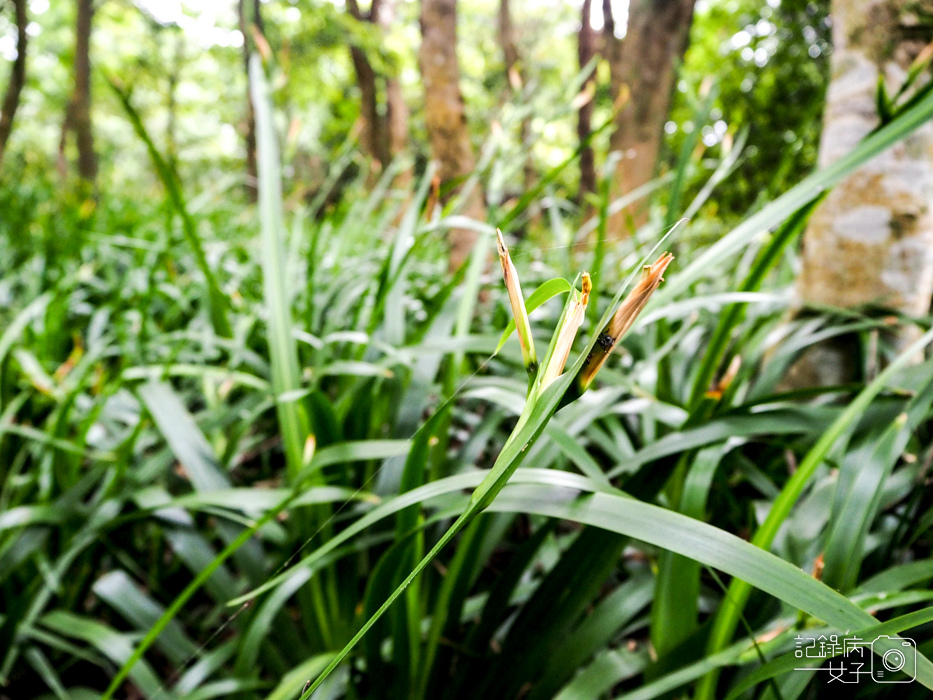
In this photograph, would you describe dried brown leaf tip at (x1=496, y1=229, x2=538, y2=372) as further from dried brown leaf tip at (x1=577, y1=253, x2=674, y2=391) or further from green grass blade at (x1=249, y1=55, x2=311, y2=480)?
green grass blade at (x1=249, y1=55, x2=311, y2=480)

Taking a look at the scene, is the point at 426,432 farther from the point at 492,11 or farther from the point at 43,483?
the point at 492,11

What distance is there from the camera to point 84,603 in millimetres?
726

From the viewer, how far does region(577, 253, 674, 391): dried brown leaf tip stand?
19cm

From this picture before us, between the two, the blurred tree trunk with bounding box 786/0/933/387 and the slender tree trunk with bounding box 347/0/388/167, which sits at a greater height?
the slender tree trunk with bounding box 347/0/388/167

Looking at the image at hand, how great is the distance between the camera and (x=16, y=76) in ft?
10.9

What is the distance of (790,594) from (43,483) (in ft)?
2.88

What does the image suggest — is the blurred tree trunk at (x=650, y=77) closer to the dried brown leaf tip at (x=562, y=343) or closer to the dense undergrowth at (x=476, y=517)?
the dense undergrowth at (x=476, y=517)

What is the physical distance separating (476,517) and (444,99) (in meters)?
1.61

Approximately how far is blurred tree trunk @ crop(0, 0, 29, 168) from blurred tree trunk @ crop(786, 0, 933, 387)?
14.1ft

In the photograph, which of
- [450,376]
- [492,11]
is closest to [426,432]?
[450,376]

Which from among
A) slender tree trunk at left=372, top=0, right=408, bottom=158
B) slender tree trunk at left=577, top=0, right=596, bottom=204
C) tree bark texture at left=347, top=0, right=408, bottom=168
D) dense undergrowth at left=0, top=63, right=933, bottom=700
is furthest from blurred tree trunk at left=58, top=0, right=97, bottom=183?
dense undergrowth at left=0, top=63, right=933, bottom=700

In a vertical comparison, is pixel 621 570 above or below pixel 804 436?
below

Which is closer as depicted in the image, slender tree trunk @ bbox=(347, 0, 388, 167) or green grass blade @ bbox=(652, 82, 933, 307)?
green grass blade @ bbox=(652, 82, 933, 307)

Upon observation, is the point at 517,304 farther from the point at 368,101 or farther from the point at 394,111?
the point at 368,101
